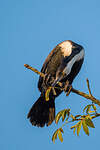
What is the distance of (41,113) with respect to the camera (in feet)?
12.3

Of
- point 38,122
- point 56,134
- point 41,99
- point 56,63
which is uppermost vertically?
point 56,63

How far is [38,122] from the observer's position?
3.68 metres

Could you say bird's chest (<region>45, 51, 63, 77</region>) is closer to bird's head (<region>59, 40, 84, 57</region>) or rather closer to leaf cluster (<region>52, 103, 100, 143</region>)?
bird's head (<region>59, 40, 84, 57</region>)

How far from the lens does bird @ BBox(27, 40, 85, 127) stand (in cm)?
358

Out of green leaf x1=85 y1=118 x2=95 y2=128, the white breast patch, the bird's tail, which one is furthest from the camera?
the bird's tail

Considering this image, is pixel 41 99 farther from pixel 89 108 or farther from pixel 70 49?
pixel 89 108

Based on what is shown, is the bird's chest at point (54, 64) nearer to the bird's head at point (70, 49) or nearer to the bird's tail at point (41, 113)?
the bird's head at point (70, 49)

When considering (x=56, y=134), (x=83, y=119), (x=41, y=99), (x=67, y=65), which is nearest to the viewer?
(x=83, y=119)

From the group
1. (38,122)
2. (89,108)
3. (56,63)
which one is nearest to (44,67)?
(56,63)

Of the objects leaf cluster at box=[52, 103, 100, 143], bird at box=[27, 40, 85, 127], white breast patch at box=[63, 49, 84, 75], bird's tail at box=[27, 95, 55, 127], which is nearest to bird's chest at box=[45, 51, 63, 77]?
bird at box=[27, 40, 85, 127]

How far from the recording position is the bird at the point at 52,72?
3576 millimetres

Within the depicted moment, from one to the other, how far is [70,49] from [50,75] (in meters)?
0.48

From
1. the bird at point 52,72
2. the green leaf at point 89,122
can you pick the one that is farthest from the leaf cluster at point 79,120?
the bird at point 52,72

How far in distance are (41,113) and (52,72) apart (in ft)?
1.98
